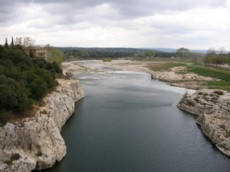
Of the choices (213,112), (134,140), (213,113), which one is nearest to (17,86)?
(134,140)

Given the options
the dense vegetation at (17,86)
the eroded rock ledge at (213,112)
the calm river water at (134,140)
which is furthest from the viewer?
the eroded rock ledge at (213,112)

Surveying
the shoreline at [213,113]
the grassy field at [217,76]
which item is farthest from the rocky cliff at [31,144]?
the grassy field at [217,76]

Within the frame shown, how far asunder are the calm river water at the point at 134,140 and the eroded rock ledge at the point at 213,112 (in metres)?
1.40

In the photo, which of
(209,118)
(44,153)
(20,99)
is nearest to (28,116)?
(20,99)

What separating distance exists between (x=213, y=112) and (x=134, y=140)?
21.7 metres

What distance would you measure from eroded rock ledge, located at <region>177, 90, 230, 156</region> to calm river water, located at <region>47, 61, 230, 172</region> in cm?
140

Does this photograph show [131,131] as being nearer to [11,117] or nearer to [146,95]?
[11,117]

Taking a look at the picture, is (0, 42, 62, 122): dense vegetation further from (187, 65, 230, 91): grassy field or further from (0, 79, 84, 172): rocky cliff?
(187, 65, 230, 91): grassy field

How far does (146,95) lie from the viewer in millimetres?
87750

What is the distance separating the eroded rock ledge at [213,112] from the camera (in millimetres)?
47781

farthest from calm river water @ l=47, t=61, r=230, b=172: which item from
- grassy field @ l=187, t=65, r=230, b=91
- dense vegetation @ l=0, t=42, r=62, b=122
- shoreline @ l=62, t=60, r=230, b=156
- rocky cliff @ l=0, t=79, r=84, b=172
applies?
grassy field @ l=187, t=65, r=230, b=91

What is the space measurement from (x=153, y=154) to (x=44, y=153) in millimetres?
14769

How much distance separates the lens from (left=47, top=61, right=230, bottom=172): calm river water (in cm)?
3809

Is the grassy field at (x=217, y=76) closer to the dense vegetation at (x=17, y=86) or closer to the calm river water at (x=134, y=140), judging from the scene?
the calm river water at (x=134, y=140)
